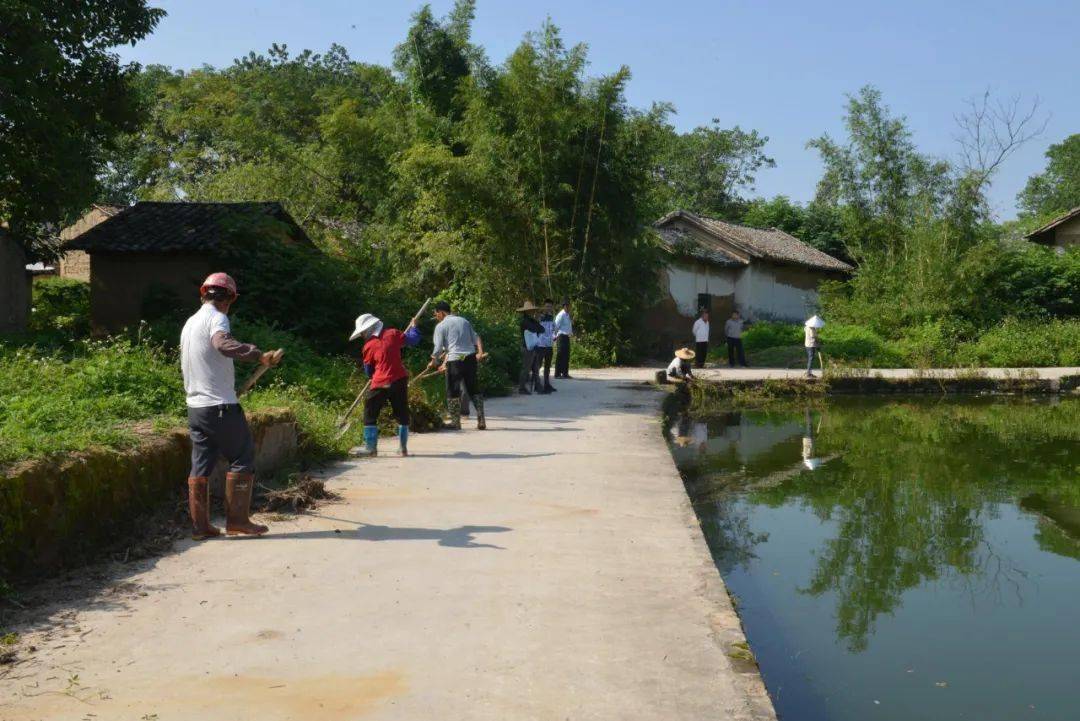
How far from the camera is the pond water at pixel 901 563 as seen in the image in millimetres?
5383

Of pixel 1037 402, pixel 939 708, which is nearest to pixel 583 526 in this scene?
pixel 939 708

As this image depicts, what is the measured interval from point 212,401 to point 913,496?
760 cm

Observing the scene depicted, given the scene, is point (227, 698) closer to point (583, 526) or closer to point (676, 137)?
point (583, 526)

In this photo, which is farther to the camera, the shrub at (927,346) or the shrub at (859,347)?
the shrub at (859,347)

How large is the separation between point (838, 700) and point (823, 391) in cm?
1672

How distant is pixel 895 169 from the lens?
32.3 meters

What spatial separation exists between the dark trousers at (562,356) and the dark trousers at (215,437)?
14.9 metres

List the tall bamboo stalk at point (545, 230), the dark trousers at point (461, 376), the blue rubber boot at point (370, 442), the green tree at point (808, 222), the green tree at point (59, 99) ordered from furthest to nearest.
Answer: the green tree at point (808, 222) < the tall bamboo stalk at point (545, 230) < the green tree at point (59, 99) < the dark trousers at point (461, 376) < the blue rubber boot at point (370, 442)

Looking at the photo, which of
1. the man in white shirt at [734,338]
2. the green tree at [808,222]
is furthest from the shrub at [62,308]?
the green tree at [808,222]

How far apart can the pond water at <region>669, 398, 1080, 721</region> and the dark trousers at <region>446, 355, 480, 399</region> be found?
2793 mm

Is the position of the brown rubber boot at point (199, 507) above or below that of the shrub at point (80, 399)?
below

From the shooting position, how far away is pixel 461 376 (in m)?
12.3

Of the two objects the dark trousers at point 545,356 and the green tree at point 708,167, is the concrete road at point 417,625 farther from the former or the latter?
the green tree at point 708,167

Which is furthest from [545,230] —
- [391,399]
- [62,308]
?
[391,399]
